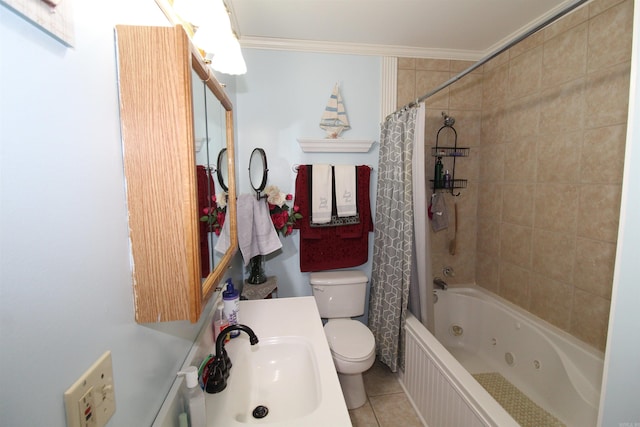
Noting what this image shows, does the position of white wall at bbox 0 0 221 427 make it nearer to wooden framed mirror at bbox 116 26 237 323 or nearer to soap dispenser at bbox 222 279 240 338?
wooden framed mirror at bbox 116 26 237 323

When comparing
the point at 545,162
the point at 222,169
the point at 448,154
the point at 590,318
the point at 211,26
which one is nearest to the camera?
the point at 211,26

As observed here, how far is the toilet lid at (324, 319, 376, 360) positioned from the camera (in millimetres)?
1596

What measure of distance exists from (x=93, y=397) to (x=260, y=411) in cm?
62

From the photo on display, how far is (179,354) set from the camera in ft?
2.69

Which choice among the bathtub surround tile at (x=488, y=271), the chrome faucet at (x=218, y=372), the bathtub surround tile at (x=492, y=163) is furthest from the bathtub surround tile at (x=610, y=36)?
the chrome faucet at (x=218, y=372)

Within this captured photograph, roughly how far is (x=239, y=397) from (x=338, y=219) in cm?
134

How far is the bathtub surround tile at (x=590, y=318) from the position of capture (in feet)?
4.62

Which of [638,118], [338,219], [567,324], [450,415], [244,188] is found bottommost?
[450,415]

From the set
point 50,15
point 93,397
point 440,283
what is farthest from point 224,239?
point 440,283

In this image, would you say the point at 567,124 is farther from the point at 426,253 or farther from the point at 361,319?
the point at 361,319

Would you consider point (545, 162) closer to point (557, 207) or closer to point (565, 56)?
point (557, 207)

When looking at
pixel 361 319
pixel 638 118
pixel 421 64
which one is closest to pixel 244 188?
pixel 361 319

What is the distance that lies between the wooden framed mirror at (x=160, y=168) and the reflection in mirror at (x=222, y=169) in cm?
59

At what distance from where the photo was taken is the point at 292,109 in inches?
78.6
